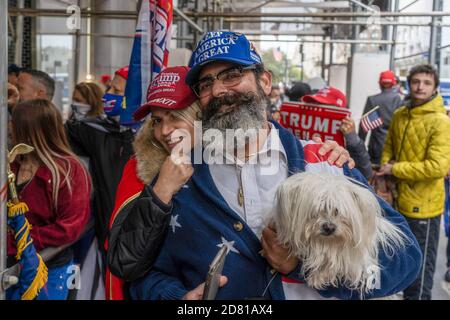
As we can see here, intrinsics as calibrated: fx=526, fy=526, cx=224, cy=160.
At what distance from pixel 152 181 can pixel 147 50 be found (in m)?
1.20

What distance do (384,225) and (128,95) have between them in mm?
1666

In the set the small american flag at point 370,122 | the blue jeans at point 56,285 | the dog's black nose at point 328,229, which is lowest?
the blue jeans at point 56,285

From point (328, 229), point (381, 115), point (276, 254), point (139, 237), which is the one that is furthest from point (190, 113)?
point (381, 115)

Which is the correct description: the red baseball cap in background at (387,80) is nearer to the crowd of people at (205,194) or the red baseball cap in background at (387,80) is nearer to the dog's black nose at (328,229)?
the crowd of people at (205,194)

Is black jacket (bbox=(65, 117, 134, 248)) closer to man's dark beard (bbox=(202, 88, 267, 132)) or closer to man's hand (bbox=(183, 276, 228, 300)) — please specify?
man's dark beard (bbox=(202, 88, 267, 132))

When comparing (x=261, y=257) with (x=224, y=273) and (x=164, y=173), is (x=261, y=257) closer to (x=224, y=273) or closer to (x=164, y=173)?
(x=224, y=273)

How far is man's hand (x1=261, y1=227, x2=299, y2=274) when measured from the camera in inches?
62.1

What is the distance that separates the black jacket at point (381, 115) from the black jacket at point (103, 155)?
149 inches

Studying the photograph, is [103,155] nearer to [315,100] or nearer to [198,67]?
[315,100]

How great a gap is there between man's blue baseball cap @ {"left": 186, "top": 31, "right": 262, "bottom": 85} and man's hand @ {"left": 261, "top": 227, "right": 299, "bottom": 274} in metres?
0.61

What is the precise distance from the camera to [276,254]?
1.59m

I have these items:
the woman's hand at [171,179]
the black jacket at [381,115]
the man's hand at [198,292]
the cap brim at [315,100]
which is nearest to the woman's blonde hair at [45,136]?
the woman's hand at [171,179]

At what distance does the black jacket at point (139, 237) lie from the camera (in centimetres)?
164
